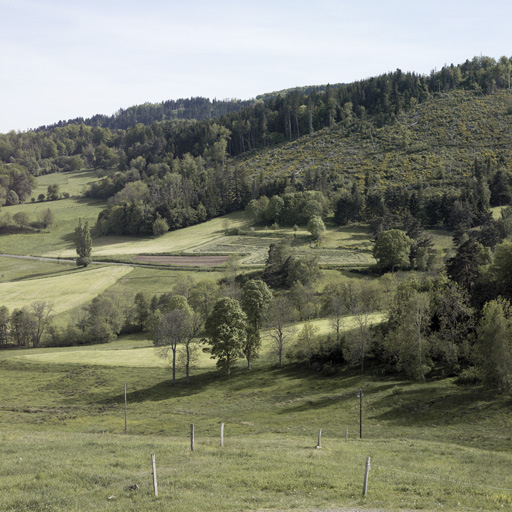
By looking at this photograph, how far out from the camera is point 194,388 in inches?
2884

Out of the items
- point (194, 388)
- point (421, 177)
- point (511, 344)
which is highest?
point (421, 177)

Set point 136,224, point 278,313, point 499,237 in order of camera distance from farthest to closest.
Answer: point 136,224 < point 499,237 < point 278,313

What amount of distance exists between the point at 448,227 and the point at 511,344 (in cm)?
10642

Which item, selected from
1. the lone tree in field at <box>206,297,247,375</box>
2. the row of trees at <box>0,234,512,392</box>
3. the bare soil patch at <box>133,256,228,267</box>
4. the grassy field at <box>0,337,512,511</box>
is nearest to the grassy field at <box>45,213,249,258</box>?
the bare soil patch at <box>133,256,228,267</box>

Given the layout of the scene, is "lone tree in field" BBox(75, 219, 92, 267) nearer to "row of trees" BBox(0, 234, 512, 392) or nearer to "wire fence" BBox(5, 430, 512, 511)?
"row of trees" BBox(0, 234, 512, 392)

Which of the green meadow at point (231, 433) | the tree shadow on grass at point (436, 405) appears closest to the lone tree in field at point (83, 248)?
the green meadow at point (231, 433)

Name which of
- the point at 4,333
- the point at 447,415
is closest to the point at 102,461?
the point at 447,415

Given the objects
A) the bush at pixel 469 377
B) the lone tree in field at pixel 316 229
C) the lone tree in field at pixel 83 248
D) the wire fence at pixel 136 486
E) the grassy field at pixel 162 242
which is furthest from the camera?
the grassy field at pixel 162 242

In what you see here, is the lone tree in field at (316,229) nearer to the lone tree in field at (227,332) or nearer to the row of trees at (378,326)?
the row of trees at (378,326)

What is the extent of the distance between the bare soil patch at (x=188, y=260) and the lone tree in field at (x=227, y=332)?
61987 millimetres

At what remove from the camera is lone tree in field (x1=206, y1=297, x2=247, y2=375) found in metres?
76.7

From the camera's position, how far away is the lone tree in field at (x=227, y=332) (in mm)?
76688

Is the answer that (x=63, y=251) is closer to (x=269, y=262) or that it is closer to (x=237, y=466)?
(x=269, y=262)

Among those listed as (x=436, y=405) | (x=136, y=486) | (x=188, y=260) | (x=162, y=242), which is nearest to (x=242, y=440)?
(x=136, y=486)
